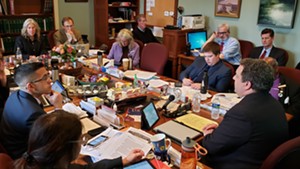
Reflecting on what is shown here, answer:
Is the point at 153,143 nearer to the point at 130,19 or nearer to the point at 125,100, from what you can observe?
the point at 125,100

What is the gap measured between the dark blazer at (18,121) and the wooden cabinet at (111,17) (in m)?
4.16

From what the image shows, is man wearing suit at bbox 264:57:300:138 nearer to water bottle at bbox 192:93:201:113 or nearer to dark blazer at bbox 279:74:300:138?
dark blazer at bbox 279:74:300:138

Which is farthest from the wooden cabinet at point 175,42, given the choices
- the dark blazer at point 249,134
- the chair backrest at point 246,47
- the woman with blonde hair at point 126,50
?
the dark blazer at point 249,134

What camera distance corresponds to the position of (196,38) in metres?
4.91

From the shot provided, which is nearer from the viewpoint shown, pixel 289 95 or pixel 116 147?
pixel 116 147

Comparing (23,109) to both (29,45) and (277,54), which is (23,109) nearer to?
(29,45)

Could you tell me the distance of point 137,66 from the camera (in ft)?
13.0

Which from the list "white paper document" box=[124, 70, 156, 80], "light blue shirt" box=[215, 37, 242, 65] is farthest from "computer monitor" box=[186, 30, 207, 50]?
"white paper document" box=[124, 70, 156, 80]

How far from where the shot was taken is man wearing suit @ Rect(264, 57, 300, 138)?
2746 mm

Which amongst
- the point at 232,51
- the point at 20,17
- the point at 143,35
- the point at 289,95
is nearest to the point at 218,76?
the point at 289,95

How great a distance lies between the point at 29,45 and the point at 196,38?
276 centimetres

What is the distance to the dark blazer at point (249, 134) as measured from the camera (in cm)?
156

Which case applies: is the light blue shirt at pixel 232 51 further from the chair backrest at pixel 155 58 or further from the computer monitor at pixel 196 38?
the chair backrest at pixel 155 58

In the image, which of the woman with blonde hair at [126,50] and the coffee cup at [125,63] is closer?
the coffee cup at [125,63]
